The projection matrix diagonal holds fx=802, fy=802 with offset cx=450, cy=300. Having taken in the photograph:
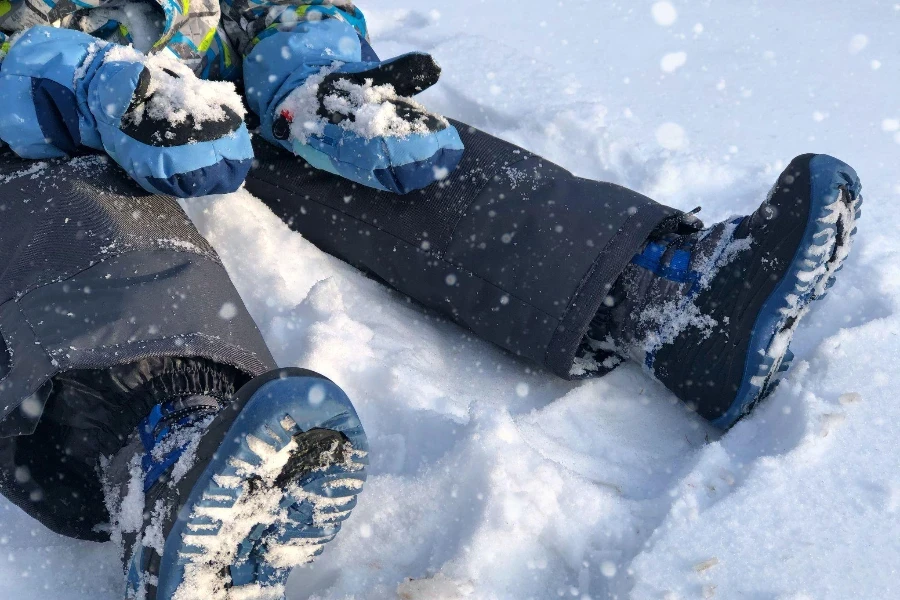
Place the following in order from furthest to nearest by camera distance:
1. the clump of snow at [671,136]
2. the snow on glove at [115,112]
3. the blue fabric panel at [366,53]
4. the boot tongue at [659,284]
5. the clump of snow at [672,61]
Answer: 1. the clump of snow at [672,61]
2. the clump of snow at [671,136]
3. the blue fabric panel at [366,53]
4. the boot tongue at [659,284]
5. the snow on glove at [115,112]

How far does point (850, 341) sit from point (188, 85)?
1077mm

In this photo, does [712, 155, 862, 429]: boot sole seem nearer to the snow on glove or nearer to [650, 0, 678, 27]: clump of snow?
the snow on glove

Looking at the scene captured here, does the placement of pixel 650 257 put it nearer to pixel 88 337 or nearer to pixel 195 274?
pixel 195 274

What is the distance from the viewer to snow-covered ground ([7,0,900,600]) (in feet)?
3.20

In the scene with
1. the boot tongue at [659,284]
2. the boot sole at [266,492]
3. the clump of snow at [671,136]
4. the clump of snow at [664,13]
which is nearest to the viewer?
the boot sole at [266,492]

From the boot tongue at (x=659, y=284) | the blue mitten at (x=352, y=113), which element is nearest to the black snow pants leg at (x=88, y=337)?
the blue mitten at (x=352, y=113)

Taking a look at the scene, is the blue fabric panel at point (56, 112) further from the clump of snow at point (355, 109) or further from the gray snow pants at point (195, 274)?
the clump of snow at point (355, 109)

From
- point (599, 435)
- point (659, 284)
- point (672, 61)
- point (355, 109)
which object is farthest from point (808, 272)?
point (672, 61)

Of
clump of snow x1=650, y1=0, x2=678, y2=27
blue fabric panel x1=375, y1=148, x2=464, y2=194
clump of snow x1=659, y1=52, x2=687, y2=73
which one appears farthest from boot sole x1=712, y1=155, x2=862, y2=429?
clump of snow x1=650, y1=0, x2=678, y2=27

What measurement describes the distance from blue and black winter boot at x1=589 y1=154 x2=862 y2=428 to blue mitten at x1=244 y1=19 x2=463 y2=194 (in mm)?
384

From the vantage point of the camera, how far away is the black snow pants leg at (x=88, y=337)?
934mm

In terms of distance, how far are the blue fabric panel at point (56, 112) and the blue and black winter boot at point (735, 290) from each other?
0.84 meters

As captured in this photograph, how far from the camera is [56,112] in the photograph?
111 cm

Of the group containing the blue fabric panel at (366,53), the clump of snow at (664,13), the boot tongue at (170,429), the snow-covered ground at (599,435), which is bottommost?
the snow-covered ground at (599,435)
